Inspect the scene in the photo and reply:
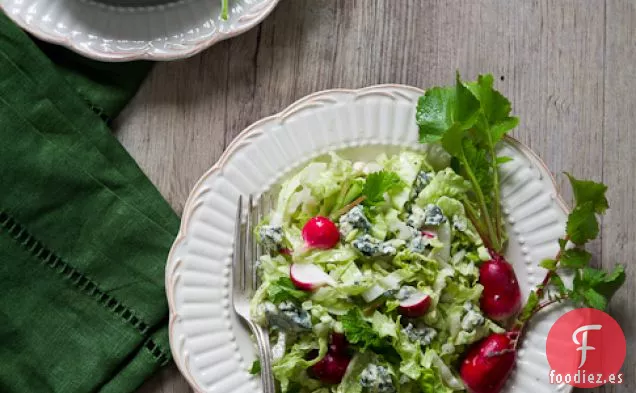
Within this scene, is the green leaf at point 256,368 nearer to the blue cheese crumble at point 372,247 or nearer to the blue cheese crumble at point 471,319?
the blue cheese crumble at point 372,247

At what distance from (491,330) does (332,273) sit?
15.4 inches

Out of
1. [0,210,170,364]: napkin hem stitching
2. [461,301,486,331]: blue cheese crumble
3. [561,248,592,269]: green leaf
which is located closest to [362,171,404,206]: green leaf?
[461,301,486,331]: blue cheese crumble

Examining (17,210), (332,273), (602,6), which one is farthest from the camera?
(602,6)

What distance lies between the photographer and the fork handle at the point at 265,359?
1771 millimetres

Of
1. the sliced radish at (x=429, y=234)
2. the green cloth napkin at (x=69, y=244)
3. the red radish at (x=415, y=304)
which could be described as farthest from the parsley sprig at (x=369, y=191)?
the green cloth napkin at (x=69, y=244)

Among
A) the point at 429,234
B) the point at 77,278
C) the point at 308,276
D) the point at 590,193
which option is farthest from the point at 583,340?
the point at 77,278

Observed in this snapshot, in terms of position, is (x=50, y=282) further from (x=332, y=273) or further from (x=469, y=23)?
(x=469, y=23)

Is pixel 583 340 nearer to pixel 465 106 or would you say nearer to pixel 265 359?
pixel 465 106

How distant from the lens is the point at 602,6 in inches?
83.0

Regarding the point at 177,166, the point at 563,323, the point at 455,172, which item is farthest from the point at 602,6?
the point at 177,166

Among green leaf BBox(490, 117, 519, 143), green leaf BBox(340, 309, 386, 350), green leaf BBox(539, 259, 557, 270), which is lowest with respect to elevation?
green leaf BBox(340, 309, 386, 350)

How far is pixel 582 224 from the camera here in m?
1.81

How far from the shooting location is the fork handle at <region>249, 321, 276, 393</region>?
5.81 feet

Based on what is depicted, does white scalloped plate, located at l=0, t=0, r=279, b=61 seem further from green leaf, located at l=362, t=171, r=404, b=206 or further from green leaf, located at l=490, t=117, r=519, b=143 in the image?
green leaf, located at l=490, t=117, r=519, b=143
